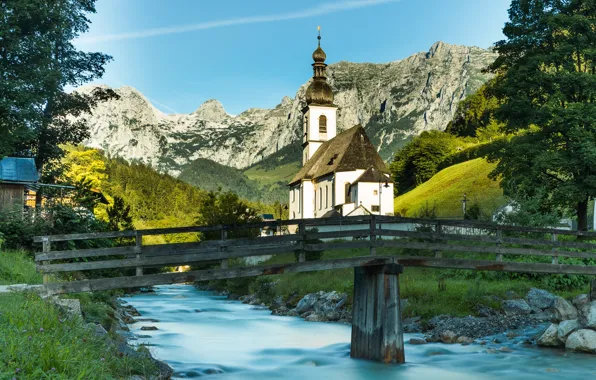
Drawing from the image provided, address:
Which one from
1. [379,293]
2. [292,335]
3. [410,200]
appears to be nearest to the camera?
[379,293]

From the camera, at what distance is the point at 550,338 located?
19391mm

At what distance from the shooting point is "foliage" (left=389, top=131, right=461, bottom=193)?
10775 centimetres

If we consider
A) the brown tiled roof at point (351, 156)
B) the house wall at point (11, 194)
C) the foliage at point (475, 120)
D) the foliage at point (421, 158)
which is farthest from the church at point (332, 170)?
the foliage at point (475, 120)

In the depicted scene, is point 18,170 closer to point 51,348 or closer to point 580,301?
point 51,348

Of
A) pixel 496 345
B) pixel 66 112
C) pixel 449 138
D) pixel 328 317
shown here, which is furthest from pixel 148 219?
pixel 496 345

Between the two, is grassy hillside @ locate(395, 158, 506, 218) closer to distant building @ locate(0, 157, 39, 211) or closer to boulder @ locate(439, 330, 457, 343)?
boulder @ locate(439, 330, 457, 343)

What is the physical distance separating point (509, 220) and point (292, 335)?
15960 millimetres

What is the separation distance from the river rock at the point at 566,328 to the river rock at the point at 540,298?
5.62 m

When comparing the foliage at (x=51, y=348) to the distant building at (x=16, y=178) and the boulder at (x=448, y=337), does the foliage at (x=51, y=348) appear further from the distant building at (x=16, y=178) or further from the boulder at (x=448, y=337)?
the distant building at (x=16, y=178)

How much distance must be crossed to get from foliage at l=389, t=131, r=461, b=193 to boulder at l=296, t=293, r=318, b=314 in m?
77.6

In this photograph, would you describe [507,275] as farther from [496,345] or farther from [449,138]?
[449,138]

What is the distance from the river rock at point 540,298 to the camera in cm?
2520

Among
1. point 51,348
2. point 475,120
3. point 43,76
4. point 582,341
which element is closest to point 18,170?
point 43,76

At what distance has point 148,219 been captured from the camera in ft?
492
